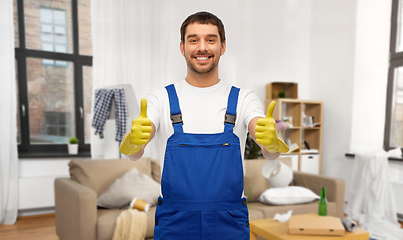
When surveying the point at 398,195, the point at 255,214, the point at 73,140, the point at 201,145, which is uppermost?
the point at 201,145

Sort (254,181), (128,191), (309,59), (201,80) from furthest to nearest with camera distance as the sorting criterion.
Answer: (309,59) < (254,181) < (128,191) < (201,80)

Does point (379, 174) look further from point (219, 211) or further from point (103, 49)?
point (103, 49)

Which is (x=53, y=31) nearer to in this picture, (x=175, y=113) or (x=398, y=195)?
(x=175, y=113)

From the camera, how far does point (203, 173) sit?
2.82 feet

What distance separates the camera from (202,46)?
2.99 ft

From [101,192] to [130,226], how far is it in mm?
514

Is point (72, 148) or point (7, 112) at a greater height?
point (7, 112)

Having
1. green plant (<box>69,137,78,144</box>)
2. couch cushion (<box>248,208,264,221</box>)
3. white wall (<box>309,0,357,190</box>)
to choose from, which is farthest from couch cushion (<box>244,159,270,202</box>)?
green plant (<box>69,137,78,144</box>)

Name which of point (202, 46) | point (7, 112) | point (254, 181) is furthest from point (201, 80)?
point (7, 112)

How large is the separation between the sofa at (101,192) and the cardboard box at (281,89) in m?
1.65

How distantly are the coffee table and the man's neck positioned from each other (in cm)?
133

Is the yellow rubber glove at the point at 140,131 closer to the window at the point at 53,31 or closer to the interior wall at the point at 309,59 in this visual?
the interior wall at the point at 309,59

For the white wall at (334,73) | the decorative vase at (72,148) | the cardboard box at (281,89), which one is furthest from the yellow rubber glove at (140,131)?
the white wall at (334,73)

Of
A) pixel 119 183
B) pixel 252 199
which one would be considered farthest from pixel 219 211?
pixel 252 199
